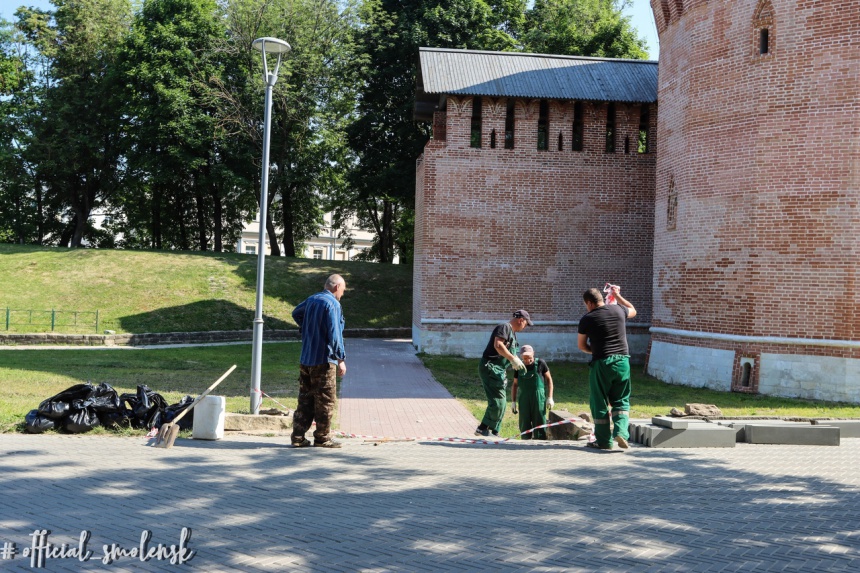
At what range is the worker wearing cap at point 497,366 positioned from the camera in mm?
10250

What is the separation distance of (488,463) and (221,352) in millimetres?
16130

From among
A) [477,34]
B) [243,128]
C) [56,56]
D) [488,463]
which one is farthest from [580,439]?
[56,56]

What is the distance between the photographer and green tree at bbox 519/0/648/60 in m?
35.8

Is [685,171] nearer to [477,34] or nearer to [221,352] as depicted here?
[221,352]

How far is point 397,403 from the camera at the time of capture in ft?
46.0

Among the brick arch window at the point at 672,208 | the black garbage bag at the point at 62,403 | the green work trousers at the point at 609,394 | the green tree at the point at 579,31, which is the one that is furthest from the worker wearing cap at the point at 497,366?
the green tree at the point at 579,31

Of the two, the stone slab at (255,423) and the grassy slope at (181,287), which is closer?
the stone slab at (255,423)

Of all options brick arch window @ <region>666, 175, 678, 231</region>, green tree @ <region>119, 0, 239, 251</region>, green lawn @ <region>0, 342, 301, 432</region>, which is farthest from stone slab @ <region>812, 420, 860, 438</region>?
green tree @ <region>119, 0, 239, 251</region>

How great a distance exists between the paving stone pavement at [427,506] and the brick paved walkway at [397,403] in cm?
173

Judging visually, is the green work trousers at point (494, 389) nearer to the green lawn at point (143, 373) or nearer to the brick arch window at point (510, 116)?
the green lawn at point (143, 373)

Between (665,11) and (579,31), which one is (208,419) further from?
(579,31)

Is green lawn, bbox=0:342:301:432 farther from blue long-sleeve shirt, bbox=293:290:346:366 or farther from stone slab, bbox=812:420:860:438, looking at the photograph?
stone slab, bbox=812:420:860:438

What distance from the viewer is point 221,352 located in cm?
2317

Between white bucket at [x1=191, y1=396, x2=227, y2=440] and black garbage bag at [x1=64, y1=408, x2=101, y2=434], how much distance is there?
1363 millimetres
